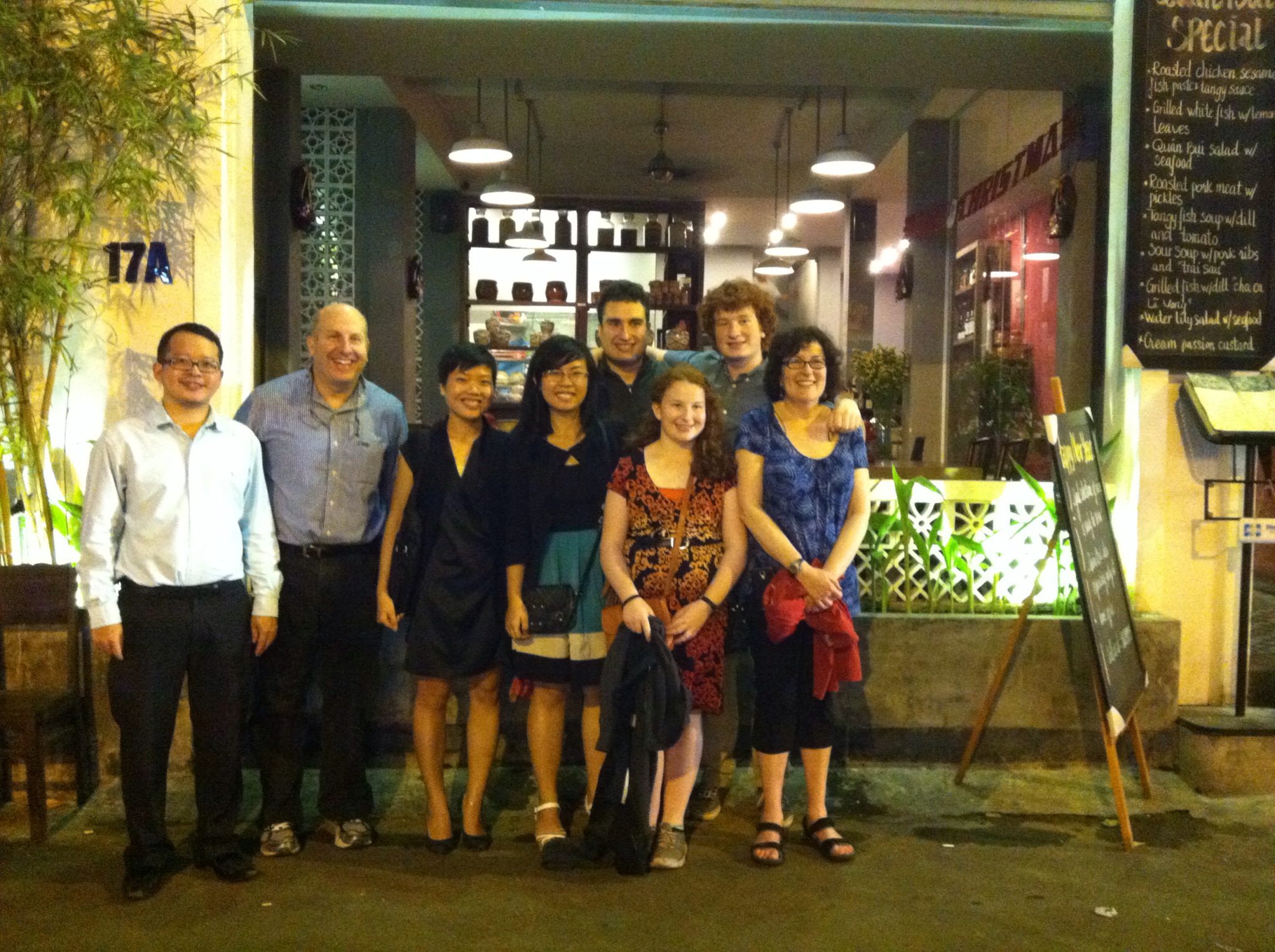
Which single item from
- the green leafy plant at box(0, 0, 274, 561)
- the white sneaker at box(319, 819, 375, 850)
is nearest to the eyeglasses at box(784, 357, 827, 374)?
the white sneaker at box(319, 819, 375, 850)

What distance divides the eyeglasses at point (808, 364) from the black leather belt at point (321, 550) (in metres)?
1.47

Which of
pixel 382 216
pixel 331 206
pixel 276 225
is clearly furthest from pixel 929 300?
pixel 276 225

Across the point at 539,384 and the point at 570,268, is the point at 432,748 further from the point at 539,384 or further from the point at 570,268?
the point at 570,268

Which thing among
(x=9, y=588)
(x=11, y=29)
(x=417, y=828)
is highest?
(x=11, y=29)

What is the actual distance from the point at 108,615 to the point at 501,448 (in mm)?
1229

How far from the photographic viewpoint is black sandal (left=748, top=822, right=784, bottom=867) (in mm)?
3584

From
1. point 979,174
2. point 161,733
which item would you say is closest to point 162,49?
point 161,733

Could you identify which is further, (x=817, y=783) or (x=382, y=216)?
(x=382, y=216)

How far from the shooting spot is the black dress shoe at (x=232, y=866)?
3.41 meters

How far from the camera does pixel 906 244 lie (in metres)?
10.5

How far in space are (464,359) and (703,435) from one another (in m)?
0.78

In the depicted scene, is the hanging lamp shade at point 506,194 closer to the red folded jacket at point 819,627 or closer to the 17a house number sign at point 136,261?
the 17a house number sign at point 136,261

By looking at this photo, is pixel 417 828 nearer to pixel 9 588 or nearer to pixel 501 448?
pixel 501 448

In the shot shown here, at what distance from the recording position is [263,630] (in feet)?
11.5
